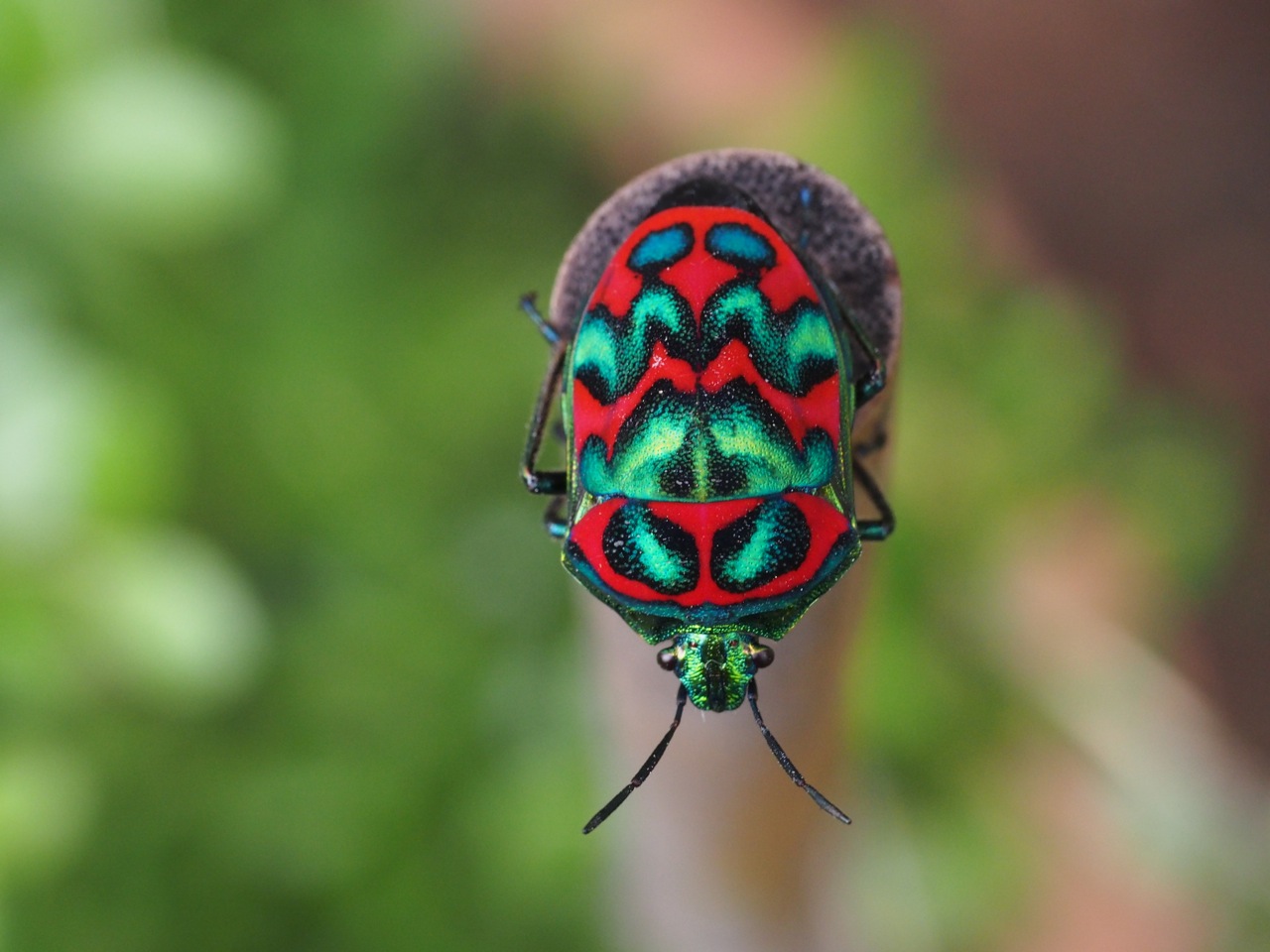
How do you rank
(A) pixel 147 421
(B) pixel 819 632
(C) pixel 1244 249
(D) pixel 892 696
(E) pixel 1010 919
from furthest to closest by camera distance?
1. (C) pixel 1244 249
2. (E) pixel 1010 919
3. (D) pixel 892 696
4. (A) pixel 147 421
5. (B) pixel 819 632

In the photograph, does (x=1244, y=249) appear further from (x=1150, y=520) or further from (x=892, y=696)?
(x=892, y=696)

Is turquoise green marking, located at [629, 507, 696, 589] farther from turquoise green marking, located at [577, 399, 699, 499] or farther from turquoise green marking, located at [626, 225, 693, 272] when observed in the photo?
turquoise green marking, located at [626, 225, 693, 272]

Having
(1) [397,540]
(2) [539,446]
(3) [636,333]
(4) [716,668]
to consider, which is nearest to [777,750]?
(4) [716,668]

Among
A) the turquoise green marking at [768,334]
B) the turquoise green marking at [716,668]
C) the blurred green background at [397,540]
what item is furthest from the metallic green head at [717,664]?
the blurred green background at [397,540]

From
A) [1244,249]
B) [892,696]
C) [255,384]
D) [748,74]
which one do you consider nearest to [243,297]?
[255,384]

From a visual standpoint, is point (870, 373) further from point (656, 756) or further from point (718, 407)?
point (656, 756)

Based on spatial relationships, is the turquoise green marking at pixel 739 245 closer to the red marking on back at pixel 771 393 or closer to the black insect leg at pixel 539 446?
the red marking on back at pixel 771 393

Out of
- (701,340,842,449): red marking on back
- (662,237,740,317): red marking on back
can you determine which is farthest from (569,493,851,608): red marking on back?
(662,237,740,317): red marking on back
